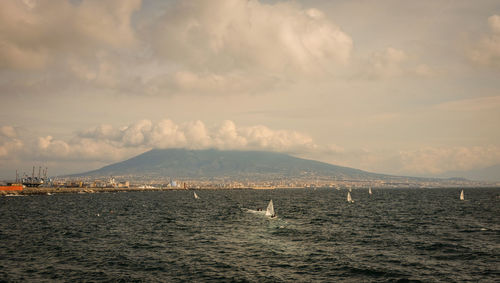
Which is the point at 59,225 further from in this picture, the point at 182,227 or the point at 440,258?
the point at 440,258

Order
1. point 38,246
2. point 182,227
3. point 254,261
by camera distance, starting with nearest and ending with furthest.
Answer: point 254,261 → point 38,246 → point 182,227

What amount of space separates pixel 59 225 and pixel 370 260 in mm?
64963

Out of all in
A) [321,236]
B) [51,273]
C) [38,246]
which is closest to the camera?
[51,273]

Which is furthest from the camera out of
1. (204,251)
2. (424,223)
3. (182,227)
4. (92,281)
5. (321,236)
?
→ (424,223)

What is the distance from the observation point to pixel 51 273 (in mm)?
36188

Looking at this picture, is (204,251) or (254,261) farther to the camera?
(204,251)

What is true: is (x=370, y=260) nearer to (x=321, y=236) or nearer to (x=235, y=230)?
(x=321, y=236)

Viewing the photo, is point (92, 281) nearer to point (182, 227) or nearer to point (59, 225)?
point (182, 227)

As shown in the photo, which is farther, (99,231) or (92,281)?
(99,231)

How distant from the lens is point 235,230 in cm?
6706

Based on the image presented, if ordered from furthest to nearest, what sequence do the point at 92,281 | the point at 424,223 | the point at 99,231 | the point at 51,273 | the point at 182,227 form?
the point at 424,223, the point at 182,227, the point at 99,231, the point at 51,273, the point at 92,281

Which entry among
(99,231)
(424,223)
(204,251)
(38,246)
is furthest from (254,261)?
(424,223)

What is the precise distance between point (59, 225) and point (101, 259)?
40.0 metres

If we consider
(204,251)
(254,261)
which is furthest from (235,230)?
(254,261)
